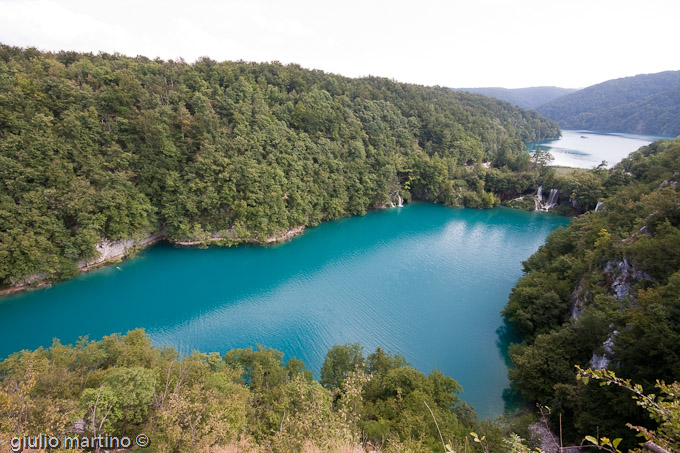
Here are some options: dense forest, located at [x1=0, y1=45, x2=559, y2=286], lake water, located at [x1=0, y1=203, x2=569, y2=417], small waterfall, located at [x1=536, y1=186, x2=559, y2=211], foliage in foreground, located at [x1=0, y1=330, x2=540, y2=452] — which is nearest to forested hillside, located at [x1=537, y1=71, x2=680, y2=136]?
small waterfall, located at [x1=536, y1=186, x2=559, y2=211]

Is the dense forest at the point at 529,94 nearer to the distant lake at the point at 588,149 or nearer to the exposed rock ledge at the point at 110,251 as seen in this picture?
the distant lake at the point at 588,149

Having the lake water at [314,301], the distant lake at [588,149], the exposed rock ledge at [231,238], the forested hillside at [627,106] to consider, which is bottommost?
the lake water at [314,301]

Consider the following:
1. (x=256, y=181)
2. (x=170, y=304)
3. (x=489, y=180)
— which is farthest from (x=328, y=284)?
(x=489, y=180)

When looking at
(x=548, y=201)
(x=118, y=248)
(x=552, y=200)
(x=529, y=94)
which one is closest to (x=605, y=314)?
(x=118, y=248)

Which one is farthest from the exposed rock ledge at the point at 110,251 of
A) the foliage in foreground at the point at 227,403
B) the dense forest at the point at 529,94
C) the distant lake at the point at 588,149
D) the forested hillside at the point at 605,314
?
the dense forest at the point at 529,94

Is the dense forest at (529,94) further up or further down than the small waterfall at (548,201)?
further up

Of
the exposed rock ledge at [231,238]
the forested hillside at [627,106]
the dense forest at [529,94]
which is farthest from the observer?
the dense forest at [529,94]

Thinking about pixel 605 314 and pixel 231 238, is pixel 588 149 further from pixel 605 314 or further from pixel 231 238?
pixel 231 238

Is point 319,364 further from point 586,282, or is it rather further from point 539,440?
point 586,282
